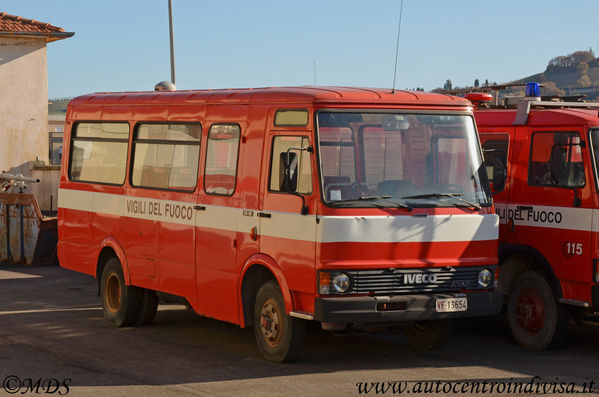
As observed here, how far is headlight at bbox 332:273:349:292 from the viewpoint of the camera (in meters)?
9.72

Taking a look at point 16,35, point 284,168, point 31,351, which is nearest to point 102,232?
point 31,351

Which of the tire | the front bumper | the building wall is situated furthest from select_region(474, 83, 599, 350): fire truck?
the building wall

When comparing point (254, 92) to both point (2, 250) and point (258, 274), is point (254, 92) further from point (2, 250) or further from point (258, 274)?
point (2, 250)

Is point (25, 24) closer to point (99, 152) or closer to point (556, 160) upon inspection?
point (99, 152)

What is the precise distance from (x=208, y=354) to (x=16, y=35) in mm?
27103

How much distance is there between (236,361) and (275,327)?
0.61 metres

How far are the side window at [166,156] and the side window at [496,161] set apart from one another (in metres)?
3.35

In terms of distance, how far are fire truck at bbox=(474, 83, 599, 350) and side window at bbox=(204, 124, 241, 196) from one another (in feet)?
9.59

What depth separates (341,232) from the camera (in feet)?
31.9

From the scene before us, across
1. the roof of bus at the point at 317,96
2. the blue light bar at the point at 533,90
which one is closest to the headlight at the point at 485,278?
the roof of bus at the point at 317,96

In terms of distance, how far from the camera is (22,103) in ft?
119

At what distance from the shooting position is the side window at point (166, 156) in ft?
39.1

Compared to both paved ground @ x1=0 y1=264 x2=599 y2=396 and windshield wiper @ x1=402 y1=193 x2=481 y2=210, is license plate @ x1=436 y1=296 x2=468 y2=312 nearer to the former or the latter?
paved ground @ x1=0 y1=264 x2=599 y2=396

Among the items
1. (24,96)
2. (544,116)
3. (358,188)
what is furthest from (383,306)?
(24,96)
